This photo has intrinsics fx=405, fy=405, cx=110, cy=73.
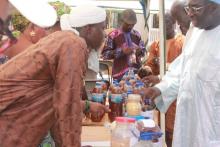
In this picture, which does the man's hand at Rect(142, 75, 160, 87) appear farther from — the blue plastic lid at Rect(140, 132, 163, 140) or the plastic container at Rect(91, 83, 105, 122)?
the blue plastic lid at Rect(140, 132, 163, 140)

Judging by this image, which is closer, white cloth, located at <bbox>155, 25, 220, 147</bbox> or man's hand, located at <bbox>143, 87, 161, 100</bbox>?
white cloth, located at <bbox>155, 25, 220, 147</bbox>

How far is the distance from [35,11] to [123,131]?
1.06 meters

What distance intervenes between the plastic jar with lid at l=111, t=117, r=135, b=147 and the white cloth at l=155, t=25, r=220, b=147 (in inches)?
21.8

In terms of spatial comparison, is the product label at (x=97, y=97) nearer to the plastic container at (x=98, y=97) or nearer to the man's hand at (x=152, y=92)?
the plastic container at (x=98, y=97)

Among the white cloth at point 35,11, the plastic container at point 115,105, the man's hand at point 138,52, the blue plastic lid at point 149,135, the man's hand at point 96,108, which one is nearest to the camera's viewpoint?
the white cloth at point 35,11

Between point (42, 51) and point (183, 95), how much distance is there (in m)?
1.15

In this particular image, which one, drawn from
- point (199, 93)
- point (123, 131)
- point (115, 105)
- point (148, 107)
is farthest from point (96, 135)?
point (199, 93)

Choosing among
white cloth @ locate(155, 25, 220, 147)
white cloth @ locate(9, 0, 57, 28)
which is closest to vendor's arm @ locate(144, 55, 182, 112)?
white cloth @ locate(155, 25, 220, 147)

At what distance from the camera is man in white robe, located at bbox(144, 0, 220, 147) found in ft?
8.23

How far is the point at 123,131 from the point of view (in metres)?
2.24

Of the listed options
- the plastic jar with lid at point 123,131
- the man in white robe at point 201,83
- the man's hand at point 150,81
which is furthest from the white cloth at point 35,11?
the man's hand at point 150,81

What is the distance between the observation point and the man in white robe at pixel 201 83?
251cm

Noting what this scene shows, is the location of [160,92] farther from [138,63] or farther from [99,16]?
[138,63]

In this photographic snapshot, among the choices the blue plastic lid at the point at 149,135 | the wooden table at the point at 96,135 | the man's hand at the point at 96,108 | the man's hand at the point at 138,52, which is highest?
the man's hand at the point at 138,52
